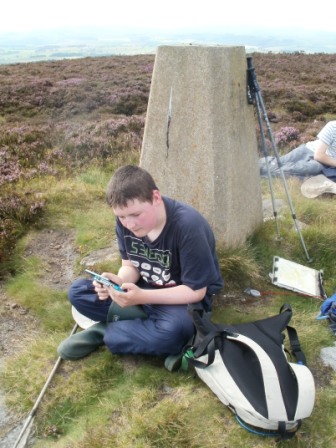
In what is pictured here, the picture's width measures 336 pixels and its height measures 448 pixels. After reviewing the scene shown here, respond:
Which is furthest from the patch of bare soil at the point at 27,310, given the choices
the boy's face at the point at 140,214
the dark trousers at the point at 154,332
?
the boy's face at the point at 140,214

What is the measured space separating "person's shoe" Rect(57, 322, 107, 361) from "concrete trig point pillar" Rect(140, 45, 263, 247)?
1466mm

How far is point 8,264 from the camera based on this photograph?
462 cm

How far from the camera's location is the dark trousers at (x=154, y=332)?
116 inches

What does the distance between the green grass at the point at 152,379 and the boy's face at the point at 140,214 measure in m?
1.05

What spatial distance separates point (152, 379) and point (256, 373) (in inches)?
29.9

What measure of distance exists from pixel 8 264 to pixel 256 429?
125 inches

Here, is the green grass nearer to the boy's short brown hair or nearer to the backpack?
the backpack

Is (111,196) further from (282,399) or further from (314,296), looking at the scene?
(314,296)

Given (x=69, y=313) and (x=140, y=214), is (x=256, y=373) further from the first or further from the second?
(x=69, y=313)

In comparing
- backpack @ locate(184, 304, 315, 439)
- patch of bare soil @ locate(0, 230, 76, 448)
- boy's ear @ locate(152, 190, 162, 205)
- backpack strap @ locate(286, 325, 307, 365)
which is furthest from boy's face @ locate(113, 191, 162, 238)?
patch of bare soil @ locate(0, 230, 76, 448)

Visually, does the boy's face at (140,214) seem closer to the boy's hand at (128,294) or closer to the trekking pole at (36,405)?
the boy's hand at (128,294)

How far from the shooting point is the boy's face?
2.62 meters

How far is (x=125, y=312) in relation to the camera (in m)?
3.27

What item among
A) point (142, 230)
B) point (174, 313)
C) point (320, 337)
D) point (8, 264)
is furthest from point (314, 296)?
point (8, 264)
